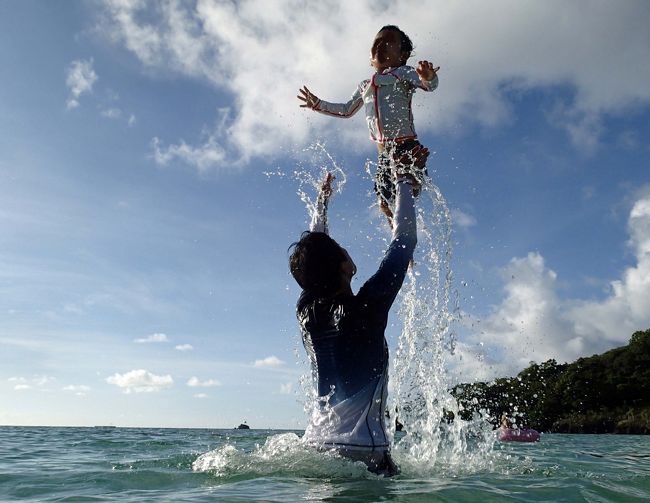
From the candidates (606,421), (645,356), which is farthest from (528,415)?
(645,356)

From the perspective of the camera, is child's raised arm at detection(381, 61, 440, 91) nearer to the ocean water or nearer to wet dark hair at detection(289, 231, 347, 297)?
wet dark hair at detection(289, 231, 347, 297)

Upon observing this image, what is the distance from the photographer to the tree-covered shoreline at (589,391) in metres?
73.9

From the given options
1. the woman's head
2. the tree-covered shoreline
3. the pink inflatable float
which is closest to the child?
the woman's head

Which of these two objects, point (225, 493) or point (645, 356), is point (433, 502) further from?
point (645, 356)

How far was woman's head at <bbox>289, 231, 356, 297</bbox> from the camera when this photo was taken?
4160mm

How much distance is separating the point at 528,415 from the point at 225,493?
82.6 m

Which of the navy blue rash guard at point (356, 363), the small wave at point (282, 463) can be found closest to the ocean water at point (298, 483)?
the small wave at point (282, 463)

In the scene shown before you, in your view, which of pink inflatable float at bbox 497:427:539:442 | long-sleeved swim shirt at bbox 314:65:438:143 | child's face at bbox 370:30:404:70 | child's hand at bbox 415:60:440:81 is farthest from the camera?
pink inflatable float at bbox 497:427:539:442

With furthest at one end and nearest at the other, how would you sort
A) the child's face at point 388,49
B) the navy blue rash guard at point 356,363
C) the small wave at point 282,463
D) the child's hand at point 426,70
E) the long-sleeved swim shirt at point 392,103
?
the child's face at point 388,49 < the long-sleeved swim shirt at point 392,103 < the child's hand at point 426,70 < the small wave at point 282,463 < the navy blue rash guard at point 356,363

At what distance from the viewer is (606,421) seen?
73062 millimetres

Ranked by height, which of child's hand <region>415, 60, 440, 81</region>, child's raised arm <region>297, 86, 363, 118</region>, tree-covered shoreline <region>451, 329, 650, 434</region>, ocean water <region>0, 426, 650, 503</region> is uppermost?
tree-covered shoreline <region>451, 329, 650, 434</region>

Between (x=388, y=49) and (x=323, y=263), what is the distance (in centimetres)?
352

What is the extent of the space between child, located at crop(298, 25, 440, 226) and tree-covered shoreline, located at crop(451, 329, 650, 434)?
228 feet

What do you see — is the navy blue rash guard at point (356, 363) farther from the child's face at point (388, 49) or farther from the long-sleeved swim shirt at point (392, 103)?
the child's face at point (388, 49)
